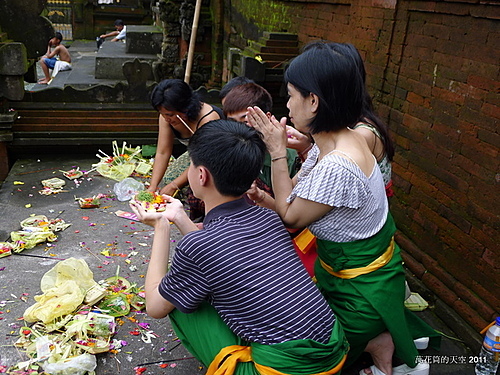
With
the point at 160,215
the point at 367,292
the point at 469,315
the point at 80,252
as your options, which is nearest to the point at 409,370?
the point at 367,292

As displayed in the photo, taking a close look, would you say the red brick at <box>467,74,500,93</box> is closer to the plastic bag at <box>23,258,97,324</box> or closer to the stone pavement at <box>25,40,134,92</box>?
the plastic bag at <box>23,258,97,324</box>

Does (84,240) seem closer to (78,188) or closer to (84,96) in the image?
(78,188)

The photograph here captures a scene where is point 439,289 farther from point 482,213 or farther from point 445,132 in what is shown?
point 445,132

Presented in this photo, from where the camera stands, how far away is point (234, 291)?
201 cm

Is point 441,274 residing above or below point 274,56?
below

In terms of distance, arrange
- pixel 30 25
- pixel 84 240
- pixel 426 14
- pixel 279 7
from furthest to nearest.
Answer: pixel 279 7
pixel 30 25
pixel 84 240
pixel 426 14

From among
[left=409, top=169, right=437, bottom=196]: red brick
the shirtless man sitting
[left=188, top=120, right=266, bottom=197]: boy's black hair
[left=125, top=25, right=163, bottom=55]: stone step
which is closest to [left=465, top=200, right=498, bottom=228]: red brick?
[left=409, top=169, right=437, bottom=196]: red brick

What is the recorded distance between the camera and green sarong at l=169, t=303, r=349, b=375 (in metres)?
2.00

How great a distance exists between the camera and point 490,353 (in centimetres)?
286

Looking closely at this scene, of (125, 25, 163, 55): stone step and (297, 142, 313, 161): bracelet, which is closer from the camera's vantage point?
(297, 142, 313, 161): bracelet

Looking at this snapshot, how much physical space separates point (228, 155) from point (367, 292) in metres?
1.00

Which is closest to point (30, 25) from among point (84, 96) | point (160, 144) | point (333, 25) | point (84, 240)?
point (84, 96)

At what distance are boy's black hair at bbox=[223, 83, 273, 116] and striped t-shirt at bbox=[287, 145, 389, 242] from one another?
4.29 feet

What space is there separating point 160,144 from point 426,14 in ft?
8.58
